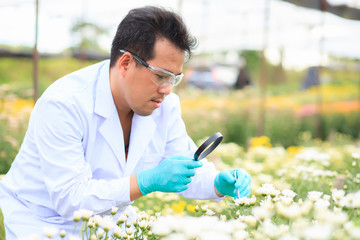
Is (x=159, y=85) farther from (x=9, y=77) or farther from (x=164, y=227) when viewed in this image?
(x=9, y=77)

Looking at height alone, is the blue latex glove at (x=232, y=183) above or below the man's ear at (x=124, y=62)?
below

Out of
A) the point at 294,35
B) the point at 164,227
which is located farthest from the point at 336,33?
the point at 164,227

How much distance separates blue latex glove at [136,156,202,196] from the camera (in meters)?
1.61

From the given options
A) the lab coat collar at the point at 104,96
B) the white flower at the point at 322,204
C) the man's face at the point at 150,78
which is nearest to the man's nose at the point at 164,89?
the man's face at the point at 150,78

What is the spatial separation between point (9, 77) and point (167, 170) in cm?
1131

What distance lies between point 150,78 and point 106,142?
1.17 ft

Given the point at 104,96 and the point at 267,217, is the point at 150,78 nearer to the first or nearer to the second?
the point at 104,96

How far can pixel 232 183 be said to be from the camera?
6.18 ft

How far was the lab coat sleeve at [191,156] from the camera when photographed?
2.01m

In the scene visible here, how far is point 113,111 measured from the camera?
1865mm

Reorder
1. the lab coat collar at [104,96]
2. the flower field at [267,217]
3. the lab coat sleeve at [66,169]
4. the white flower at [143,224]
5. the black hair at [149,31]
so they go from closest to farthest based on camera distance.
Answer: the flower field at [267,217]
the white flower at [143,224]
the lab coat sleeve at [66,169]
the black hair at [149,31]
the lab coat collar at [104,96]

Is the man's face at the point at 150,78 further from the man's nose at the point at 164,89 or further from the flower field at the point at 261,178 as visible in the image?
the flower field at the point at 261,178

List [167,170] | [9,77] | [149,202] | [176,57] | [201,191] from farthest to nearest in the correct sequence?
[9,77] → [149,202] → [201,191] → [176,57] → [167,170]

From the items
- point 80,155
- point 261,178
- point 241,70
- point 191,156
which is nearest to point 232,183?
point 191,156
